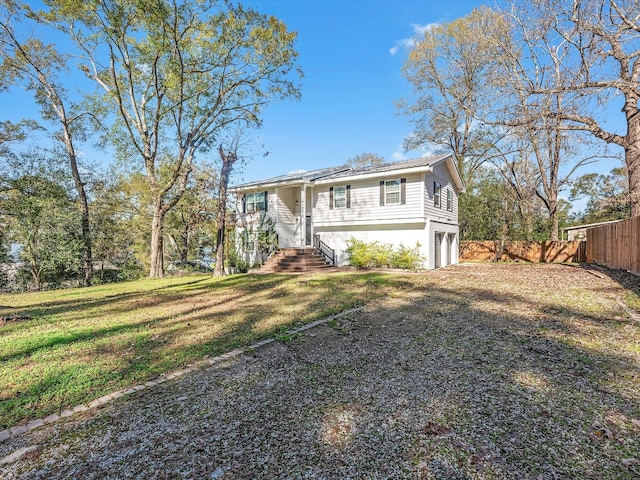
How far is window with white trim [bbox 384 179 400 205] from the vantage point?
14164mm

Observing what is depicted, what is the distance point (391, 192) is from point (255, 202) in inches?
294

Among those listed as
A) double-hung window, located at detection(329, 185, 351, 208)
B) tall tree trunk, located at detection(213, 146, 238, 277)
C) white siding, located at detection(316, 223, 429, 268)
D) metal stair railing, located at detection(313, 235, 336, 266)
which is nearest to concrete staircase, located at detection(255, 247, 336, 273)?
metal stair railing, located at detection(313, 235, 336, 266)

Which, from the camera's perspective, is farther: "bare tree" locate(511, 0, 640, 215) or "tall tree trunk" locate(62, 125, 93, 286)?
"tall tree trunk" locate(62, 125, 93, 286)

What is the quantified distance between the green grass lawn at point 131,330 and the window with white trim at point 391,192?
4.89 m

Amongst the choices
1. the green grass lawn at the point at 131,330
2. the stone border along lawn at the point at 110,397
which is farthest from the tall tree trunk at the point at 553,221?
the stone border along lawn at the point at 110,397

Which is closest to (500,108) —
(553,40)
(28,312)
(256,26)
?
(553,40)

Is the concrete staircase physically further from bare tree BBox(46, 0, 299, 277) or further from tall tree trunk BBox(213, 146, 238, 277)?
bare tree BBox(46, 0, 299, 277)

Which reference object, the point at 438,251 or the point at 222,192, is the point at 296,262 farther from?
the point at 438,251

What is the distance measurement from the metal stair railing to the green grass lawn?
522cm

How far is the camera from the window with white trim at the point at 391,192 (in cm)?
1416

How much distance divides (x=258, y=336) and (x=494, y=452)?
11.8ft

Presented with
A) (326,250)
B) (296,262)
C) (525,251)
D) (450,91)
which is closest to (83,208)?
(296,262)

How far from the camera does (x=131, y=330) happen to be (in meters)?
5.55

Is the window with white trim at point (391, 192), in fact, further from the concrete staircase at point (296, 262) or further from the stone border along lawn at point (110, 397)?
the stone border along lawn at point (110, 397)
